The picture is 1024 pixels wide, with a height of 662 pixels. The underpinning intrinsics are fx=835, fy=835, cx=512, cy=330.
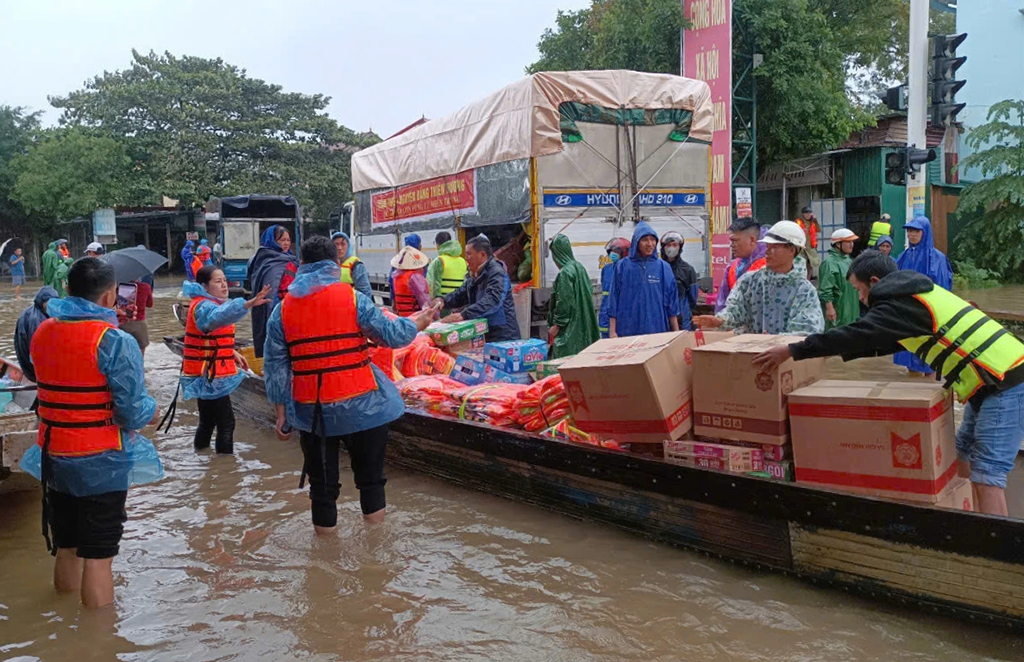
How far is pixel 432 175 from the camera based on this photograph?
13.0 meters

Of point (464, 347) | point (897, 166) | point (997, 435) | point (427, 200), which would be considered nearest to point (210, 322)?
point (464, 347)

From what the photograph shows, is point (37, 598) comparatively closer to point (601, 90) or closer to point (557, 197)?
point (557, 197)

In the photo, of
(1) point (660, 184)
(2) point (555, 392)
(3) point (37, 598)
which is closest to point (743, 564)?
(2) point (555, 392)

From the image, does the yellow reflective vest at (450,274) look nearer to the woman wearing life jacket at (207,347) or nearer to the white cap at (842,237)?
the woman wearing life jacket at (207,347)

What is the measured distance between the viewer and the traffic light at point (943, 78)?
10984 millimetres

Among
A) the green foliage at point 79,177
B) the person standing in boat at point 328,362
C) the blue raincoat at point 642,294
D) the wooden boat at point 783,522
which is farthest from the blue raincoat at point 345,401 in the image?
the green foliage at point 79,177

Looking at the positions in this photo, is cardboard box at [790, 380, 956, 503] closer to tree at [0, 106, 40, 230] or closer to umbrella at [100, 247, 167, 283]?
umbrella at [100, 247, 167, 283]

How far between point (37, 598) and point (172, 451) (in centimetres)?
317

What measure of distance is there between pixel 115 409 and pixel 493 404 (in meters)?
2.51

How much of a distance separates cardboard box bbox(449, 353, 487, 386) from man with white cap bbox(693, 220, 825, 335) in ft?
5.97

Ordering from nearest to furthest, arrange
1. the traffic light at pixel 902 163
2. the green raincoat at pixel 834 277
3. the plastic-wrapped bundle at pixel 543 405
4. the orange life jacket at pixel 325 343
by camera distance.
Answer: the orange life jacket at pixel 325 343
the plastic-wrapped bundle at pixel 543 405
the green raincoat at pixel 834 277
the traffic light at pixel 902 163

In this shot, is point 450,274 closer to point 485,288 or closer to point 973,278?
point 485,288

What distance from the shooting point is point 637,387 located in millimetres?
4234

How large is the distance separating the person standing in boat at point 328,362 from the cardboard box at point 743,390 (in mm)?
1602
